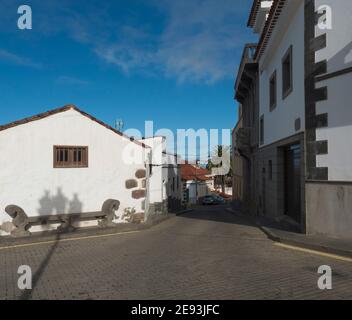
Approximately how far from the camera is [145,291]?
5648 mm

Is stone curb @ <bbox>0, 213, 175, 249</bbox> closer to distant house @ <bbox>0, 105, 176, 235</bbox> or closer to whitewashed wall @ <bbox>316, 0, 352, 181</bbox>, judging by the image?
distant house @ <bbox>0, 105, 176, 235</bbox>

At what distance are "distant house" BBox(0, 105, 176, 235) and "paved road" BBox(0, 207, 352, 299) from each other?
2206 mm

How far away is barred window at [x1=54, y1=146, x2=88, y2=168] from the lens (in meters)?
12.2

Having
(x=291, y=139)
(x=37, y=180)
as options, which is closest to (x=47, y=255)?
(x=37, y=180)

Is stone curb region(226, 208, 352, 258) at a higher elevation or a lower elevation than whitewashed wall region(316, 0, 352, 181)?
lower

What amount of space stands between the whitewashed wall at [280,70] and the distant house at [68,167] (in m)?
5.06

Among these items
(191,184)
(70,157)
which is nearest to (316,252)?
(70,157)

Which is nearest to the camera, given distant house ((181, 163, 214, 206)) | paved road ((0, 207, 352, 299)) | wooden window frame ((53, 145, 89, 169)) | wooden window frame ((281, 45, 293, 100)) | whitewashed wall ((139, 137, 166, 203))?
paved road ((0, 207, 352, 299))

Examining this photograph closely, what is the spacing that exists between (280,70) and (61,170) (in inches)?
316

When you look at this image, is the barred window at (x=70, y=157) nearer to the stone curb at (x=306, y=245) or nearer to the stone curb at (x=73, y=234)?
the stone curb at (x=73, y=234)

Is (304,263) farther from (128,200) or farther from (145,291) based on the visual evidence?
(128,200)

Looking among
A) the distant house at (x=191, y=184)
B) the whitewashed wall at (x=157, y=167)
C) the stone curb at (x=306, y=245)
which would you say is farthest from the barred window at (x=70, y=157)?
the distant house at (x=191, y=184)

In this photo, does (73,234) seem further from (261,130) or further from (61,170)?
(261,130)

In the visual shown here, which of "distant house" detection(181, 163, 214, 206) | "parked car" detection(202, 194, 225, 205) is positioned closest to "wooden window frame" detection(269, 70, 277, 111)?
"distant house" detection(181, 163, 214, 206)
